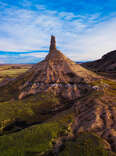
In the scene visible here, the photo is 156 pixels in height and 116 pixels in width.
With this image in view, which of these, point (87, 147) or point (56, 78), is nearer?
point (87, 147)

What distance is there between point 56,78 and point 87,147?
66243mm

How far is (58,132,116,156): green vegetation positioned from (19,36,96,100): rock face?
4646 cm

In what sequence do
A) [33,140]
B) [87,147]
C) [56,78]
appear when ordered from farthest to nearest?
[56,78] < [33,140] < [87,147]

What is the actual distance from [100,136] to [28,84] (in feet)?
228

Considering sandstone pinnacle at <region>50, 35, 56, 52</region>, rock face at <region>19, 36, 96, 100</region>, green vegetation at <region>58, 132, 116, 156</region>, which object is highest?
sandstone pinnacle at <region>50, 35, 56, 52</region>

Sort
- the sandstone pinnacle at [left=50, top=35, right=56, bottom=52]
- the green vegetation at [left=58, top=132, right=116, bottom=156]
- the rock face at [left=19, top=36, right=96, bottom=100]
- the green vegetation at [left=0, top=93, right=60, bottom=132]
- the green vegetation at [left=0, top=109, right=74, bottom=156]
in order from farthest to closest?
the sandstone pinnacle at [left=50, top=35, right=56, bottom=52]
the rock face at [left=19, top=36, right=96, bottom=100]
the green vegetation at [left=0, top=93, right=60, bottom=132]
the green vegetation at [left=0, top=109, right=74, bottom=156]
the green vegetation at [left=58, top=132, right=116, bottom=156]

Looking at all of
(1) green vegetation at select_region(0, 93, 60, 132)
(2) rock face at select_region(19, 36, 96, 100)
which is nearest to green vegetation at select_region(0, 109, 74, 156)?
(1) green vegetation at select_region(0, 93, 60, 132)

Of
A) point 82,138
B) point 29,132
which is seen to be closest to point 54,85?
point 29,132

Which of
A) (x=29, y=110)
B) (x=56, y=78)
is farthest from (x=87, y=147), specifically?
(x=56, y=78)

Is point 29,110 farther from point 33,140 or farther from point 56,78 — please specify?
point 56,78

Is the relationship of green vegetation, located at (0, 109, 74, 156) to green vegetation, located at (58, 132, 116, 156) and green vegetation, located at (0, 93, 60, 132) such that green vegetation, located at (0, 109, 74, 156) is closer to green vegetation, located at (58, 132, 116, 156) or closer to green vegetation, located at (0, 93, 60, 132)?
green vegetation, located at (58, 132, 116, 156)

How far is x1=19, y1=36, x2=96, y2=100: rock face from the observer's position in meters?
84.6

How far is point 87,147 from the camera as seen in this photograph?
30469 millimetres

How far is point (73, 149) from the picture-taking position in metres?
30.6
